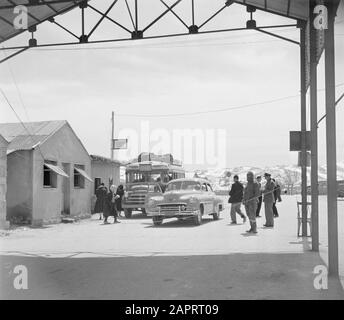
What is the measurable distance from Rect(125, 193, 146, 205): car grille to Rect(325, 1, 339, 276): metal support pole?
47.9ft

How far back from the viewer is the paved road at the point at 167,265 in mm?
6664

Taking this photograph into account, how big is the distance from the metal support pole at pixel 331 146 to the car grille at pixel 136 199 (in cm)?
1459

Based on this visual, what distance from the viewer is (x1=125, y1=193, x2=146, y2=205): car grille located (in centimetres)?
2166

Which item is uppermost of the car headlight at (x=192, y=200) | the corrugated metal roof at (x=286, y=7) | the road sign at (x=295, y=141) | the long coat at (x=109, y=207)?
the corrugated metal roof at (x=286, y=7)

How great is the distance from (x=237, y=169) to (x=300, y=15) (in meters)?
92.8

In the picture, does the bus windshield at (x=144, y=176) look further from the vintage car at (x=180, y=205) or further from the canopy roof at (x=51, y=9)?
the canopy roof at (x=51, y=9)

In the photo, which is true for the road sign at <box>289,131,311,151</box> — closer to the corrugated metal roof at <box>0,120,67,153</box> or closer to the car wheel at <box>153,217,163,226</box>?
the car wheel at <box>153,217,163,226</box>

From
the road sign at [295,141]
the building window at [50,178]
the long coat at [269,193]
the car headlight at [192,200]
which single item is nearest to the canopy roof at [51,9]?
the road sign at [295,141]

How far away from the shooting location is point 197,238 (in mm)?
12953

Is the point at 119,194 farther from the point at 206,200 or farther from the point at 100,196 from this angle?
the point at 206,200

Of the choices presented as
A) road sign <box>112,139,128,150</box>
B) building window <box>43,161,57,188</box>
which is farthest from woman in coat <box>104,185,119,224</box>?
road sign <box>112,139,128,150</box>

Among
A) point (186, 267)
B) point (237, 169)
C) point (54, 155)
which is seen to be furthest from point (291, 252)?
point (237, 169)

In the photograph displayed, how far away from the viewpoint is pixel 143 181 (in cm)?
2303
